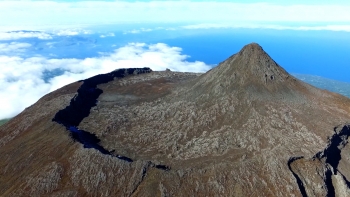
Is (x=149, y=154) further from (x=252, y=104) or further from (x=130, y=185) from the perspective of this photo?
(x=252, y=104)

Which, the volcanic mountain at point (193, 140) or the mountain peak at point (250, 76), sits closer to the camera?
the volcanic mountain at point (193, 140)

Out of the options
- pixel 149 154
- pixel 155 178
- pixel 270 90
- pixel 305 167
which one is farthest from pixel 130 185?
pixel 270 90

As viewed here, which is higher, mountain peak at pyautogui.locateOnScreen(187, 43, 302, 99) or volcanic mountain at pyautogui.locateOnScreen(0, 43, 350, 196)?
mountain peak at pyautogui.locateOnScreen(187, 43, 302, 99)

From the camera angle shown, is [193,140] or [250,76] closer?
[193,140]

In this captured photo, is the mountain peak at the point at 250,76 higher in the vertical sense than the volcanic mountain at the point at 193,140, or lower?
higher

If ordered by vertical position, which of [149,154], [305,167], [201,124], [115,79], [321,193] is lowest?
[321,193]

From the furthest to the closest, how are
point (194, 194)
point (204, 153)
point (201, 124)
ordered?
point (201, 124), point (204, 153), point (194, 194)

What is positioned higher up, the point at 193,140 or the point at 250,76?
the point at 250,76

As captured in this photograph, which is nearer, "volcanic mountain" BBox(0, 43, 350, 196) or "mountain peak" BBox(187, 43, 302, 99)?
"volcanic mountain" BBox(0, 43, 350, 196)
